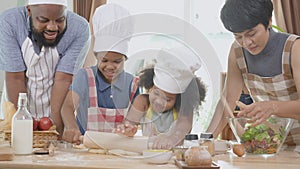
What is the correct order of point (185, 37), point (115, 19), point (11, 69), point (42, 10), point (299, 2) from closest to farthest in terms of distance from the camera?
1. point (185, 37)
2. point (115, 19)
3. point (42, 10)
4. point (11, 69)
5. point (299, 2)

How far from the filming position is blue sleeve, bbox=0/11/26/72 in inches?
71.5

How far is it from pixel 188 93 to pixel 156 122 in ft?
0.41

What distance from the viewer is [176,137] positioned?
1.36m

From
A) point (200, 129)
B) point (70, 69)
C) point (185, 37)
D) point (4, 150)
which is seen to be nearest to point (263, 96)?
point (200, 129)

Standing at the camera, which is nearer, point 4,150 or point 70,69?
point 4,150

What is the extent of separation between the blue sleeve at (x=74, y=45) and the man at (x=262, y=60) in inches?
23.2

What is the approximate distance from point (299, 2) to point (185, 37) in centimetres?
305

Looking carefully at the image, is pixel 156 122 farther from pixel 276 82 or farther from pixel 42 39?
pixel 42 39

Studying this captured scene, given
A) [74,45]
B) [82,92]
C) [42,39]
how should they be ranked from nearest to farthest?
1. [82,92]
2. [42,39]
3. [74,45]

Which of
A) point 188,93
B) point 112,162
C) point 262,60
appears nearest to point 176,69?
point 188,93

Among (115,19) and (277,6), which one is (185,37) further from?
(277,6)

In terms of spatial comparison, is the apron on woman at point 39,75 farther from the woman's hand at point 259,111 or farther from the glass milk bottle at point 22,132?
the woman's hand at point 259,111

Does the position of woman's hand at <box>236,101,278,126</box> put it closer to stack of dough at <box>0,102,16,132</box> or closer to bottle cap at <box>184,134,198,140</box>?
bottle cap at <box>184,134,198,140</box>

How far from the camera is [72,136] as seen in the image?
159cm
